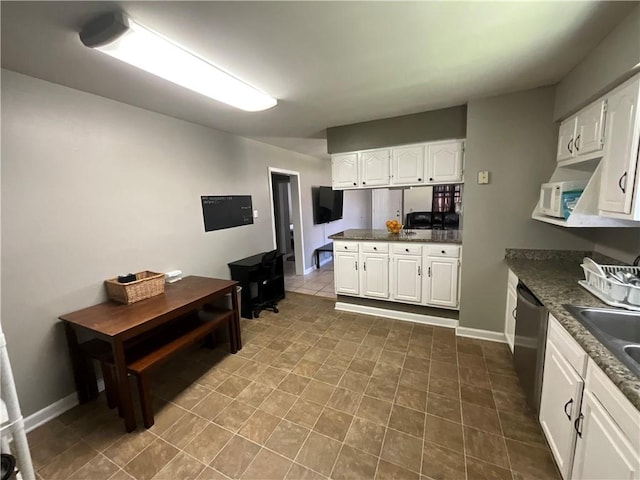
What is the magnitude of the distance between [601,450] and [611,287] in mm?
870

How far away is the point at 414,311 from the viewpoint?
318 cm

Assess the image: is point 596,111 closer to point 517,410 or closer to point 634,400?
point 634,400

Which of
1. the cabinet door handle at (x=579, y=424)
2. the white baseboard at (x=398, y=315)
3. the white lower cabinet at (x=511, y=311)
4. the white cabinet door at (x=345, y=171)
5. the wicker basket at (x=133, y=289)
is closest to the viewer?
the cabinet door handle at (x=579, y=424)

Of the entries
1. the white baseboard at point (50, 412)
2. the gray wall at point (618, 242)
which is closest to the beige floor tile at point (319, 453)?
the white baseboard at point (50, 412)

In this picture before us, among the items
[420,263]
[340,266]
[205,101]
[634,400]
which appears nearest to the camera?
[634,400]

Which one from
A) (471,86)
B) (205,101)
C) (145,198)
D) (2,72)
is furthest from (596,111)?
(2,72)

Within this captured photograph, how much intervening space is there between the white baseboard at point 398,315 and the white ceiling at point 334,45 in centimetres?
233

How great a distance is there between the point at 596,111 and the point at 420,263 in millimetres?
1836

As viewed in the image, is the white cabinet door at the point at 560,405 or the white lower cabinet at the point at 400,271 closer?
the white cabinet door at the point at 560,405

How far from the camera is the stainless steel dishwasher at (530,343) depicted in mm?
1584

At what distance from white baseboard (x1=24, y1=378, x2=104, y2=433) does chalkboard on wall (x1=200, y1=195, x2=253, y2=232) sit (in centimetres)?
183

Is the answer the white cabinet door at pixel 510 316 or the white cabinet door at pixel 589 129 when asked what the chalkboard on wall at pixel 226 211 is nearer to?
the white cabinet door at pixel 510 316

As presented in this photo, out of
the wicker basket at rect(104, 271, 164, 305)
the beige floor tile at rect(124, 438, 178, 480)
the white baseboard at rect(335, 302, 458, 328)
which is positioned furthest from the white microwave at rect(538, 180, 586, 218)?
the wicker basket at rect(104, 271, 164, 305)

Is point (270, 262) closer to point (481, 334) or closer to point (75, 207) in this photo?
point (75, 207)
